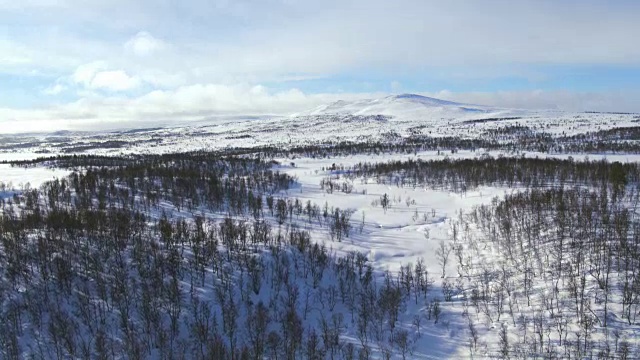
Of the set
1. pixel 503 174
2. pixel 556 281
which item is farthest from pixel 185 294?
pixel 503 174

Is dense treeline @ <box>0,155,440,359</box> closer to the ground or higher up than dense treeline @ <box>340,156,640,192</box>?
closer to the ground

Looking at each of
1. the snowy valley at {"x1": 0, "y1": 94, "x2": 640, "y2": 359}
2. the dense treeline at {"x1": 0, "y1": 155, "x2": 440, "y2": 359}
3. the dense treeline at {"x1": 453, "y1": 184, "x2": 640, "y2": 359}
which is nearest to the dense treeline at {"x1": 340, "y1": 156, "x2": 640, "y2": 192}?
the snowy valley at {"x1": 0, "y1": 94, "x2": 640, "y2": 359}

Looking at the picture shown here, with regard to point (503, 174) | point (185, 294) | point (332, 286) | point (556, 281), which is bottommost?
point (332, 286)

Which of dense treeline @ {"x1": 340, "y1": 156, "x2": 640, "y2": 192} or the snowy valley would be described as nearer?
the snowy valley

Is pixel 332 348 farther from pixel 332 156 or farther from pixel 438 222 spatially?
pixel 332 156

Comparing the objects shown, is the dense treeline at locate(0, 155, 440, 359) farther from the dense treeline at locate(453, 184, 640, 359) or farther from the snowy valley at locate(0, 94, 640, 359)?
the dense treeline at locate(453, 184, 640, 359)

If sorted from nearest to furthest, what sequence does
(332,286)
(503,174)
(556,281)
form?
(556,281) < (332,286) < (503,174)

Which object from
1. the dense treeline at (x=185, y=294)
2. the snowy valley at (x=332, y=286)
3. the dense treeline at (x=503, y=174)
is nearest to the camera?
the snowy valley at (x=332, y=286)

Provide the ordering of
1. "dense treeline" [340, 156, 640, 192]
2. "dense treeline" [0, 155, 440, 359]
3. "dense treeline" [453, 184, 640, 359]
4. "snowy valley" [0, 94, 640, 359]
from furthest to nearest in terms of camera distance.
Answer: "dense treeline" [340, 156, 640, 192] → "dense treeline" [0, 155, 440, 359] → "snowy valley" [0, 94, 640, 359] → "dense treeline" [453, 184, 640, 359]

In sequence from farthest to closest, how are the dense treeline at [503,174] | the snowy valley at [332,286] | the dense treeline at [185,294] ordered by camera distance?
the dense treeline at [503,174] < the dense treeline at [185,294] < the snowy valley at [332,286]

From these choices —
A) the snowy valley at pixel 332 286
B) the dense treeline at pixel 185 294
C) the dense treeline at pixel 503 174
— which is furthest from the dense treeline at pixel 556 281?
the dense treeline at pixel 503 174

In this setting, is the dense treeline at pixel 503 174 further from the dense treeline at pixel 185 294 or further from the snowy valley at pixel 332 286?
the dense treeline at pixel 185 294

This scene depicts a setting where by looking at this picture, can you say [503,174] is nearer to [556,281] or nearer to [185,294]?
[556,281]
